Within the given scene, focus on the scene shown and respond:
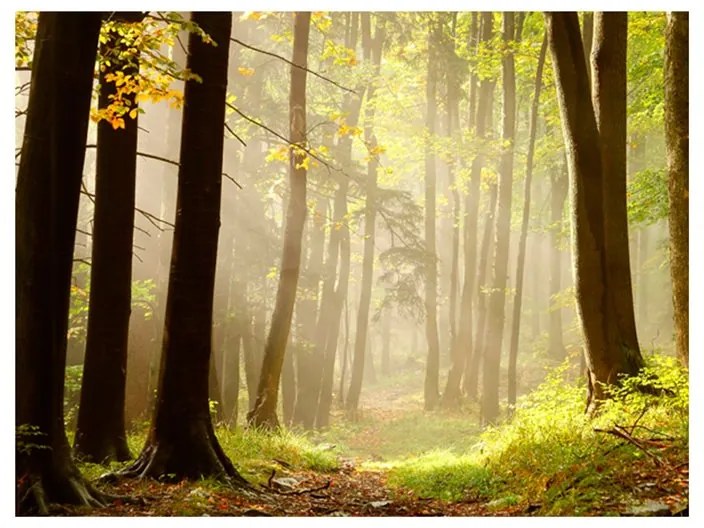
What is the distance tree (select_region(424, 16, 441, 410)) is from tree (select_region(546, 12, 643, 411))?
9.16m

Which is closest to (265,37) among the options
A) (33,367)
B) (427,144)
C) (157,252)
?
(427,144)

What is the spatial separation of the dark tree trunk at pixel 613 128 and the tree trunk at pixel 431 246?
890 cm

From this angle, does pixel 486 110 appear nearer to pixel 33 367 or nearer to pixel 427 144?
pixel 427 144

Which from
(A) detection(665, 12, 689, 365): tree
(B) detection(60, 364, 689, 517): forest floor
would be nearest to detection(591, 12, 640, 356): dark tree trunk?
(A) detection(665, 12, 689, 365): tree

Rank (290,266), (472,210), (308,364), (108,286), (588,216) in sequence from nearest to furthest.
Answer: (108,286) → (588,216) → (290,266) → (308,364) → (472,210)

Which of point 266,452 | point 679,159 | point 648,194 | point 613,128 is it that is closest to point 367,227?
point 648,194

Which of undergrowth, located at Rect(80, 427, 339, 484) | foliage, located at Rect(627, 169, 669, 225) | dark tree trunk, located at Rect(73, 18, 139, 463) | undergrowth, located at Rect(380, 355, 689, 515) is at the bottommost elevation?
undergrowth, located at Rect(80, 427, 339, 484)

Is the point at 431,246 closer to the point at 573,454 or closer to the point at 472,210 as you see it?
the point at 472,210

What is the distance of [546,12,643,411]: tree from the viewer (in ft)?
23.8

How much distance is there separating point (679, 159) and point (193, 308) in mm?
5285

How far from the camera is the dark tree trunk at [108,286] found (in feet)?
23.1

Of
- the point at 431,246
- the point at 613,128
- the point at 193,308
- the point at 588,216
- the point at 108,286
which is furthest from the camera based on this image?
the point at 431,246

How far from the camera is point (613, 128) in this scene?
25.8ft

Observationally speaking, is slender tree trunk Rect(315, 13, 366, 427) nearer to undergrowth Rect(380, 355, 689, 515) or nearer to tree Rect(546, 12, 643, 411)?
undergrowth Rect(380, 355, 689, 515)
